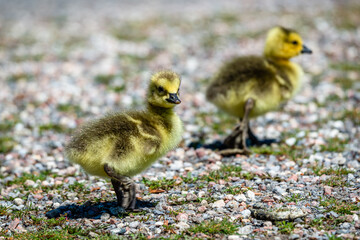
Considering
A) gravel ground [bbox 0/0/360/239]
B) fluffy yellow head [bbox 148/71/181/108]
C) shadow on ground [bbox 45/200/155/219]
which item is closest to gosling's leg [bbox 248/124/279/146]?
gravel ground [bbox 0/0/360/239]

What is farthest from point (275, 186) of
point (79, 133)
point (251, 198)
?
point (79, 133)

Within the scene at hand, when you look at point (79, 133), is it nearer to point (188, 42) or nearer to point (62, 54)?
point (62, 54)

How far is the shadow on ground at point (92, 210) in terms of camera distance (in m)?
4.84

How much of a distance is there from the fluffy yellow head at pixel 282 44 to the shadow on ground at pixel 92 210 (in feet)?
11.9

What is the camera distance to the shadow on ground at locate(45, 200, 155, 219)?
4.84 metres

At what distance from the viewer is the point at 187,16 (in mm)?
17047

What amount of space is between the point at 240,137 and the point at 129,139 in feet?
8.61

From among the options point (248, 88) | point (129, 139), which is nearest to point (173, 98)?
point (129, 139)

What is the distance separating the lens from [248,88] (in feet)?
22.0

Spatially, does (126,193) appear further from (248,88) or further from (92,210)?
(248,88)

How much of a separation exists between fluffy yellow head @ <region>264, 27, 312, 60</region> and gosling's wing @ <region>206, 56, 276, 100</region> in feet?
1.59

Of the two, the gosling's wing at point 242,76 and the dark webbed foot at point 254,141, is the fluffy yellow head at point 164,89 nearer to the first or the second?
the gosling's wing at point 242,76

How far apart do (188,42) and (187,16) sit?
354cm

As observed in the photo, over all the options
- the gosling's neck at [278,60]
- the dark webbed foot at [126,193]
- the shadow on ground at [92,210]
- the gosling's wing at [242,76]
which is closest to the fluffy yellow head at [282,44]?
the gosling's neck at [278,60]
